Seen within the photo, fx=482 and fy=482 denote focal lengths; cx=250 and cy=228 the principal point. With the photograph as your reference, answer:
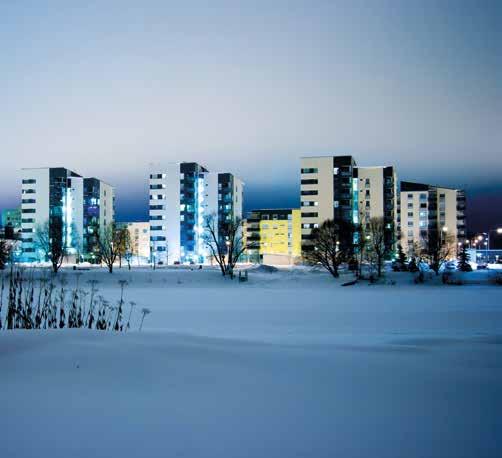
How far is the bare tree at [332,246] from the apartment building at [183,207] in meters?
49.5

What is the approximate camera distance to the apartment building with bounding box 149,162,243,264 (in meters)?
112

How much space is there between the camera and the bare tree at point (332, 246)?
188 ft

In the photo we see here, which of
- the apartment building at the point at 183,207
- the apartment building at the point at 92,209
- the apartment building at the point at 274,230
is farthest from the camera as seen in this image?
the apartment building at the point at 274,230

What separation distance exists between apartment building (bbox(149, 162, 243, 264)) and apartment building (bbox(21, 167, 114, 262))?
61.2 ft

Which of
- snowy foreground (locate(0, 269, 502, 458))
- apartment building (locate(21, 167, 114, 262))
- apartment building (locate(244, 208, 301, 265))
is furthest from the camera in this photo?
apartment building (locate(244, 208, 301, 265))

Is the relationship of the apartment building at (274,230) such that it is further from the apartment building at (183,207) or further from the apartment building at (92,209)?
the apartment building at (92,209)

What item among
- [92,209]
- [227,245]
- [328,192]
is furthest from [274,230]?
[227,245]

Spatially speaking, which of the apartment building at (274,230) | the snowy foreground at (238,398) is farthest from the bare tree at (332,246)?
the apartment building at (274,230)

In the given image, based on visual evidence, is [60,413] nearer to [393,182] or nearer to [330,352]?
[330,352]

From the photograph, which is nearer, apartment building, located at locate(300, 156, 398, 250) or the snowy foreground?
the snowy foreground

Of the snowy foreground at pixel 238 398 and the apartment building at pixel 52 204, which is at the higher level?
the apartment building at pixel 52 204

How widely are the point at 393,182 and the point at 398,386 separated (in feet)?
350

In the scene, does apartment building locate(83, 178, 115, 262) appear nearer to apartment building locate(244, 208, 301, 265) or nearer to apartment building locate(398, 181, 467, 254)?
apartment building locate(244, 208, 301, 265)

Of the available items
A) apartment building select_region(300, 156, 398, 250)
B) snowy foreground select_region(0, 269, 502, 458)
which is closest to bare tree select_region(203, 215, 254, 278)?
apartment building select_region(300, 156, 398, 250)
